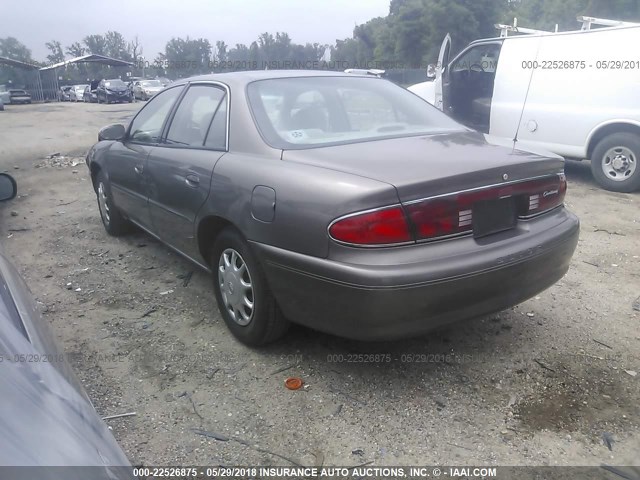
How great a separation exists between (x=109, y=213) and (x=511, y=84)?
18.8ft

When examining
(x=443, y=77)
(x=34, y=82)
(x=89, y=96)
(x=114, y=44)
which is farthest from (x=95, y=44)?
(x=443, y=77)

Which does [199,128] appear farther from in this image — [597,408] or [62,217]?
[62,217]

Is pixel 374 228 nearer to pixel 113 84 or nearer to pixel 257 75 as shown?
pixel 257 75

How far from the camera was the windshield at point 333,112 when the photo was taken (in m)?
3.21

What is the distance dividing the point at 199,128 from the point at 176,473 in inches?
88.3

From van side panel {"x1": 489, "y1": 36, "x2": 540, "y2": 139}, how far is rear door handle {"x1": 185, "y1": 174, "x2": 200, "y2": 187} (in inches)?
226

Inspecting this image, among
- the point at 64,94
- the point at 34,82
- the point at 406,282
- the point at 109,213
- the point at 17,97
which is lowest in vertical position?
the point at 64,94

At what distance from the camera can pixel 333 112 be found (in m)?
3.49

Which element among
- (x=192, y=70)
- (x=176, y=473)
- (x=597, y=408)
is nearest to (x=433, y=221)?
(x=597, y=408)

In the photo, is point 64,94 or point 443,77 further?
point 64,94

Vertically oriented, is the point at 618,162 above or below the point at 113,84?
above

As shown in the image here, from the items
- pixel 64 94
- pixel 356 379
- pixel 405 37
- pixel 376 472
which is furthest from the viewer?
pixel 405 37

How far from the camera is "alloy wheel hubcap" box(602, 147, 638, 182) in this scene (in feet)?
22.8

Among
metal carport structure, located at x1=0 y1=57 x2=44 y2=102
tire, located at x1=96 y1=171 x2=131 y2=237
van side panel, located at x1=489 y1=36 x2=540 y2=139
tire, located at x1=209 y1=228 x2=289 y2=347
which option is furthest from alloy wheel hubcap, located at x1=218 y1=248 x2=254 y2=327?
metal carport structure, located at x1=0 y1=57 x2=44 y2=102
